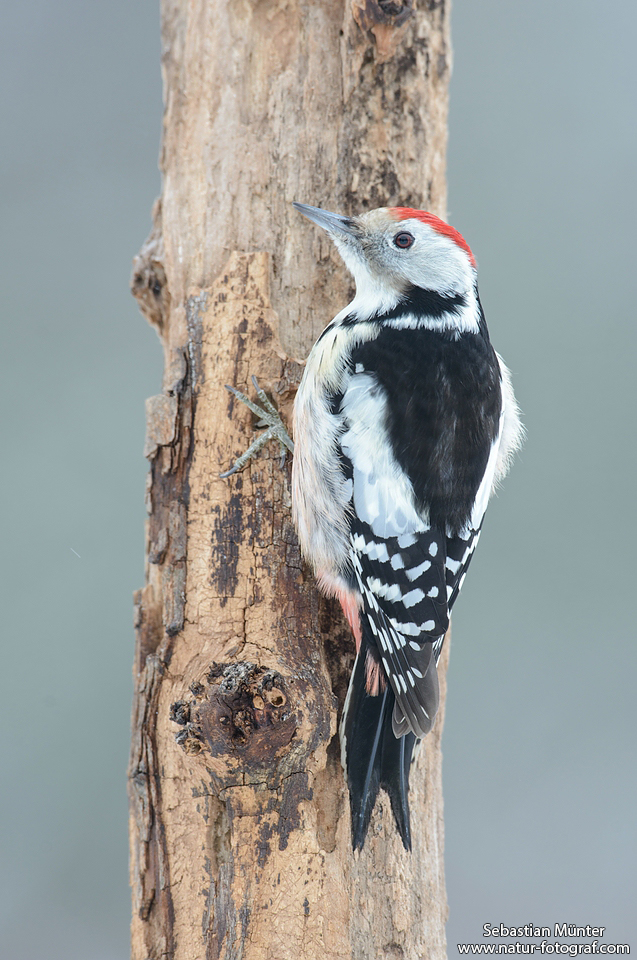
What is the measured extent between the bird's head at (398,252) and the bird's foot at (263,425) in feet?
1.05

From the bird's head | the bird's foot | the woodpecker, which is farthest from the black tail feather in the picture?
the bird's head

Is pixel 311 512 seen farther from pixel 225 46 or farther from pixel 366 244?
pixel 225 46

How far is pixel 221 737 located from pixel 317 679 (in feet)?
0.68

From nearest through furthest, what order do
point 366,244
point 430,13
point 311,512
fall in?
point 311,512
point 366,244
point 430,13

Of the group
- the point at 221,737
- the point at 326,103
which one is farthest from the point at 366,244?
the point at 221,737

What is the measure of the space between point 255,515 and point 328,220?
0.63 m

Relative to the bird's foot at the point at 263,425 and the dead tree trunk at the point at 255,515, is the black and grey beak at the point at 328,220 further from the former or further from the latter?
the bird's foot at the point at 263,425

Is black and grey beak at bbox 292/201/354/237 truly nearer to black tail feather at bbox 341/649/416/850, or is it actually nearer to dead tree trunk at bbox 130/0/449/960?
dead tree trunk at bbox 130/0/449/960

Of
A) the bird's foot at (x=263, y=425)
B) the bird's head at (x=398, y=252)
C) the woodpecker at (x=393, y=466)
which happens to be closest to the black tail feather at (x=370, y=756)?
the woodpecker at (x=393, y=466)

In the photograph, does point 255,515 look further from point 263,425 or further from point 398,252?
point 398,252

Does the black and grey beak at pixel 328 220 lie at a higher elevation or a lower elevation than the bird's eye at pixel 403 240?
higher

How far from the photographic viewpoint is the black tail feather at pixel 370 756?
1359 mm

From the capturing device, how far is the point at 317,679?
4.55 feet

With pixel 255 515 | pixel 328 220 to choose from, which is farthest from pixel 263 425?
pixel 328 220
